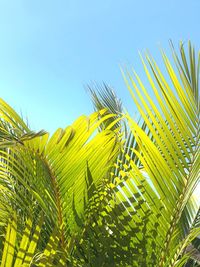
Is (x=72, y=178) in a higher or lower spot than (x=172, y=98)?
lower

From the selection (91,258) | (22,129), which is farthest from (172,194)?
(22,129)

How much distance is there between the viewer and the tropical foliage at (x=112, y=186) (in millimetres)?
1166

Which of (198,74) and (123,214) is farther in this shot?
(123,214)

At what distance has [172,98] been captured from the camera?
3.82ft

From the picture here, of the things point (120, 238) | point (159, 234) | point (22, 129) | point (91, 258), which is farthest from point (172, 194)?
point (22, 129)

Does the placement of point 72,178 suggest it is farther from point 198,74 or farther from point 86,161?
point 198,74

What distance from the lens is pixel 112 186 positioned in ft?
4.64

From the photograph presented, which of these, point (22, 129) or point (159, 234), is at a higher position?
point (22, 129)

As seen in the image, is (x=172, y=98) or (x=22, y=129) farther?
(x=22, y=129)

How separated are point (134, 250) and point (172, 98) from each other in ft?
1.64

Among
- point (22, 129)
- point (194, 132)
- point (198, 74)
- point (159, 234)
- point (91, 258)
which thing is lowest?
point (91, 258)

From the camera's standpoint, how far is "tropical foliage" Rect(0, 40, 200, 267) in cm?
117

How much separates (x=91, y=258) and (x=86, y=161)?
315mm

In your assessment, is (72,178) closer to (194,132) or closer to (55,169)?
(55,169)
